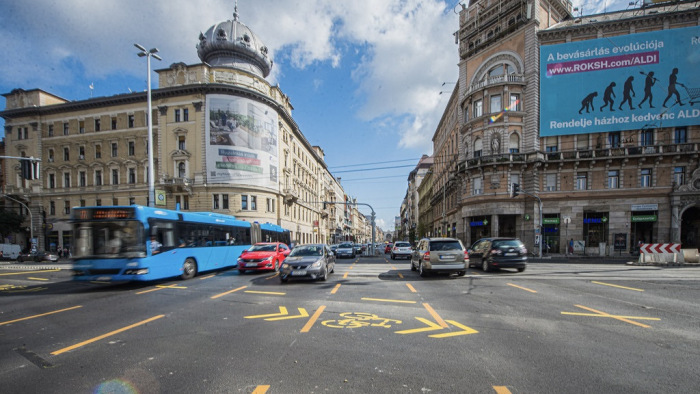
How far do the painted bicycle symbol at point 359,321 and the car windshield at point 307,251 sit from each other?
19.4 feet

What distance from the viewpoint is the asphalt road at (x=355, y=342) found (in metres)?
3.39

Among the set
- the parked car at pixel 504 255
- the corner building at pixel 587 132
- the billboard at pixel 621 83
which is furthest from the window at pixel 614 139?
the parked car at pixel 504 255

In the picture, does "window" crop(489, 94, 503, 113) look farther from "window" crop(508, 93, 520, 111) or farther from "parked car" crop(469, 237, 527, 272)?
"parked car" crop(469, 237, 527, 272)

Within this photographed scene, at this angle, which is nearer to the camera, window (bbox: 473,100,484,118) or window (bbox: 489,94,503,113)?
window (bbox: 489,94,503,113)

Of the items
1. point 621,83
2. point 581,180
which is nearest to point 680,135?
point 621,83

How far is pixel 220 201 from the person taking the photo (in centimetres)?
3522

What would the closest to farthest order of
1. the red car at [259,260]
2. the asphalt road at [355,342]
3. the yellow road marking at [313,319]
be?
the asphalt road at [355,342]
the yellow road marking at [313,319]
the red car at [259,260]

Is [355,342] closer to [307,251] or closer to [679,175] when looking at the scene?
[307,251]

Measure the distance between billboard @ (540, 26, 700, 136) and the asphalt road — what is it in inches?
982

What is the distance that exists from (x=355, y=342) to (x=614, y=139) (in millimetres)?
34939

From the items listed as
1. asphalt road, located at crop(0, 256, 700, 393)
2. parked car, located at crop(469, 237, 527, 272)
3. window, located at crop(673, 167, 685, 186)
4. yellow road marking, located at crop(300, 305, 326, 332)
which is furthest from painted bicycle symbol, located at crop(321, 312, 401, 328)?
window, located at crop(673, 167, 685, 186)

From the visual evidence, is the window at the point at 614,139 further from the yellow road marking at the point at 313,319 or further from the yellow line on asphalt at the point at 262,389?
the yellow line on asphalt at the point at 262,389

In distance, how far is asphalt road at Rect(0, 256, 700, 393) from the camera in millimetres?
3395

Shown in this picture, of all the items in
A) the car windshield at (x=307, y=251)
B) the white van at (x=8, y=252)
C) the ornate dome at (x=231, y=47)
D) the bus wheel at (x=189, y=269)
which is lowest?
the white van at (x=8, y=252)
